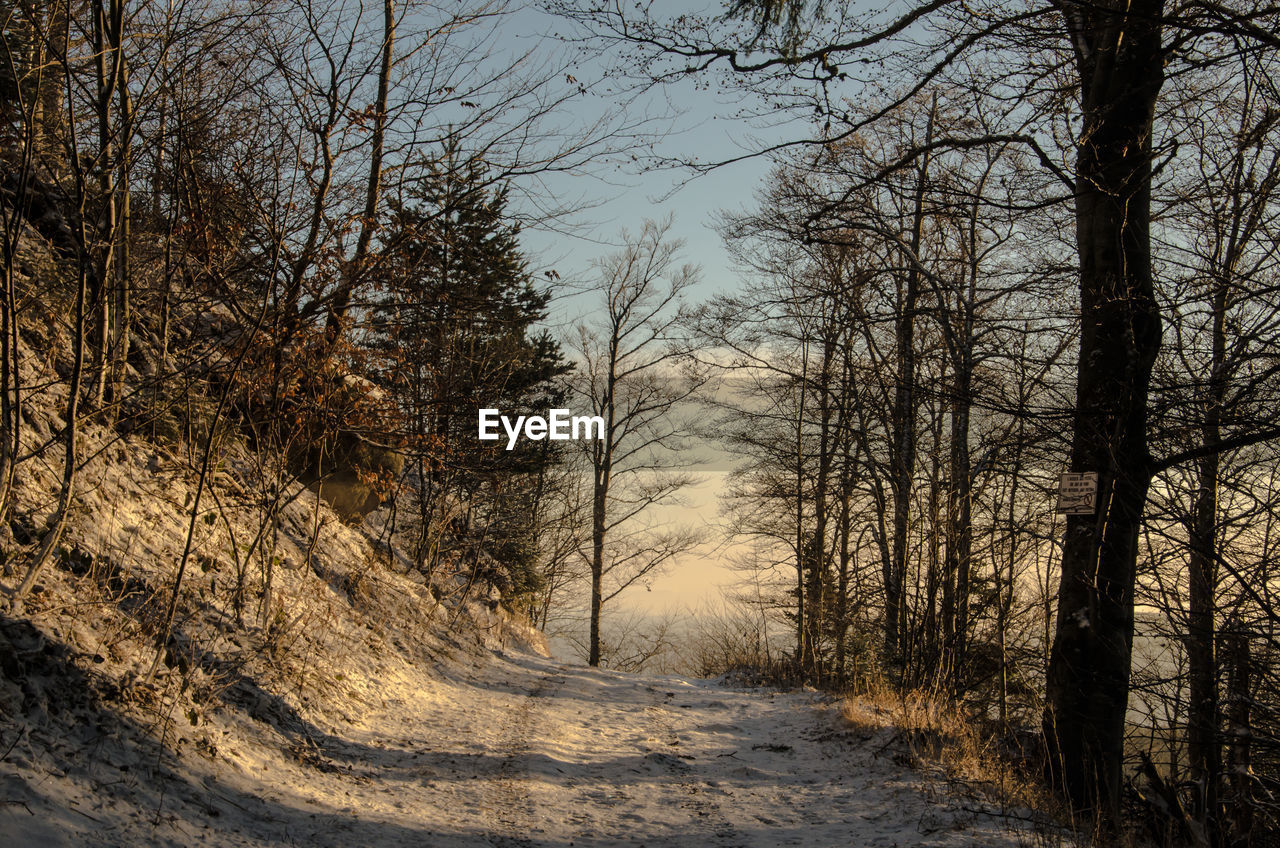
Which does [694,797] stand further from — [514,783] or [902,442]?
[902,442]

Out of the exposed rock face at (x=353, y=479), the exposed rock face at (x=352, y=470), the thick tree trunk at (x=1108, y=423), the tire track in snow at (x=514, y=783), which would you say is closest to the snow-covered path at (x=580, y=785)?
the tire track in snow at (x=514, y=783)

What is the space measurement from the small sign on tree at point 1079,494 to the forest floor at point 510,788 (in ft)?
7.02

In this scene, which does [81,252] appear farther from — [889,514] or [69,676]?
[889,514]

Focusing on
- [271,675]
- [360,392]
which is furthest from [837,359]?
[271,675]

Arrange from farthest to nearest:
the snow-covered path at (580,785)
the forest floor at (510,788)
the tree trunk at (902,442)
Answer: the tree trunk at (902,442)
the snow-covered path at (580,785)
the forest floor at (510,788)

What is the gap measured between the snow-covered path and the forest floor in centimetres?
2

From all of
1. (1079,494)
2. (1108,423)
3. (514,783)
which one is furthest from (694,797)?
(1108,423)

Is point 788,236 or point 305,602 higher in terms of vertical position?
point 788,236

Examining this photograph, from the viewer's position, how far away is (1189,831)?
16.7 feet

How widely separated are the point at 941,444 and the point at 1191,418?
889 cm

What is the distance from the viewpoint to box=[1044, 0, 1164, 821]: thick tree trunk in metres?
5.45

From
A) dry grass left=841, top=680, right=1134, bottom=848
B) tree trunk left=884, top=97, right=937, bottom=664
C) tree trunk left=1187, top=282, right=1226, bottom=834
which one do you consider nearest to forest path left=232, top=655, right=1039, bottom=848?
dry grass left=841, top=680, right=1134, bottom=848

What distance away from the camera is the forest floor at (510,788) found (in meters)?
3.65

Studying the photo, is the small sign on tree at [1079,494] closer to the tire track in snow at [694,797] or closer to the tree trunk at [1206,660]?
the tree trunk at [1206,660]
